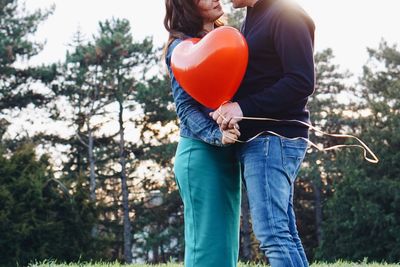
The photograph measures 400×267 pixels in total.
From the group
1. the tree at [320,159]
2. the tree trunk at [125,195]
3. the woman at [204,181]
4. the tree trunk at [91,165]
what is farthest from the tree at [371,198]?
the woman at [204,181]

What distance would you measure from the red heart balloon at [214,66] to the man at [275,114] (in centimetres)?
6

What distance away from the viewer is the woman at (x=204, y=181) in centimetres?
252

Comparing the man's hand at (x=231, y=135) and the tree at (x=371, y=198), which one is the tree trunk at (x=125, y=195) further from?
the man's hand at (x=231, y=135)

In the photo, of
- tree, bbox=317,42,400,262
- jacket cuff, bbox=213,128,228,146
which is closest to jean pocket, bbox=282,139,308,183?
jacket cuff, bbox=213,128,228,146

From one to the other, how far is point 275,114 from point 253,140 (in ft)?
0.41

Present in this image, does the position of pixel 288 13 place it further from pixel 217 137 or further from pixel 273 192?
pixel 273 192

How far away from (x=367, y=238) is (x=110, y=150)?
992cm

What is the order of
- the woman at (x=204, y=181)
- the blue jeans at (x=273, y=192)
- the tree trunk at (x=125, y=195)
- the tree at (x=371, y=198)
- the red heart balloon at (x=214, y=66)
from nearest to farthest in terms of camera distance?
the blue jeans at (x=273, y=192) < the red heart balloon at (x=214, y=66) < the woman at (x=204, y=181) < the tree at (x=371, y=198) < the tree trunk at (x=125, y=195)

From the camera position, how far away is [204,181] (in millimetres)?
2523

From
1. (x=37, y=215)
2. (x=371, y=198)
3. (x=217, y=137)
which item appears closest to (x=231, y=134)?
(x=217, y=137)

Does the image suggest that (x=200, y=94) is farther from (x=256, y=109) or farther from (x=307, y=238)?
(x=307, y=238)

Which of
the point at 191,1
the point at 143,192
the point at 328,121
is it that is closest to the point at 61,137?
the point at 143,192

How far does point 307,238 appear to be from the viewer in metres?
25.7

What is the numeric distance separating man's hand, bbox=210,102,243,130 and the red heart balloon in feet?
0.24
